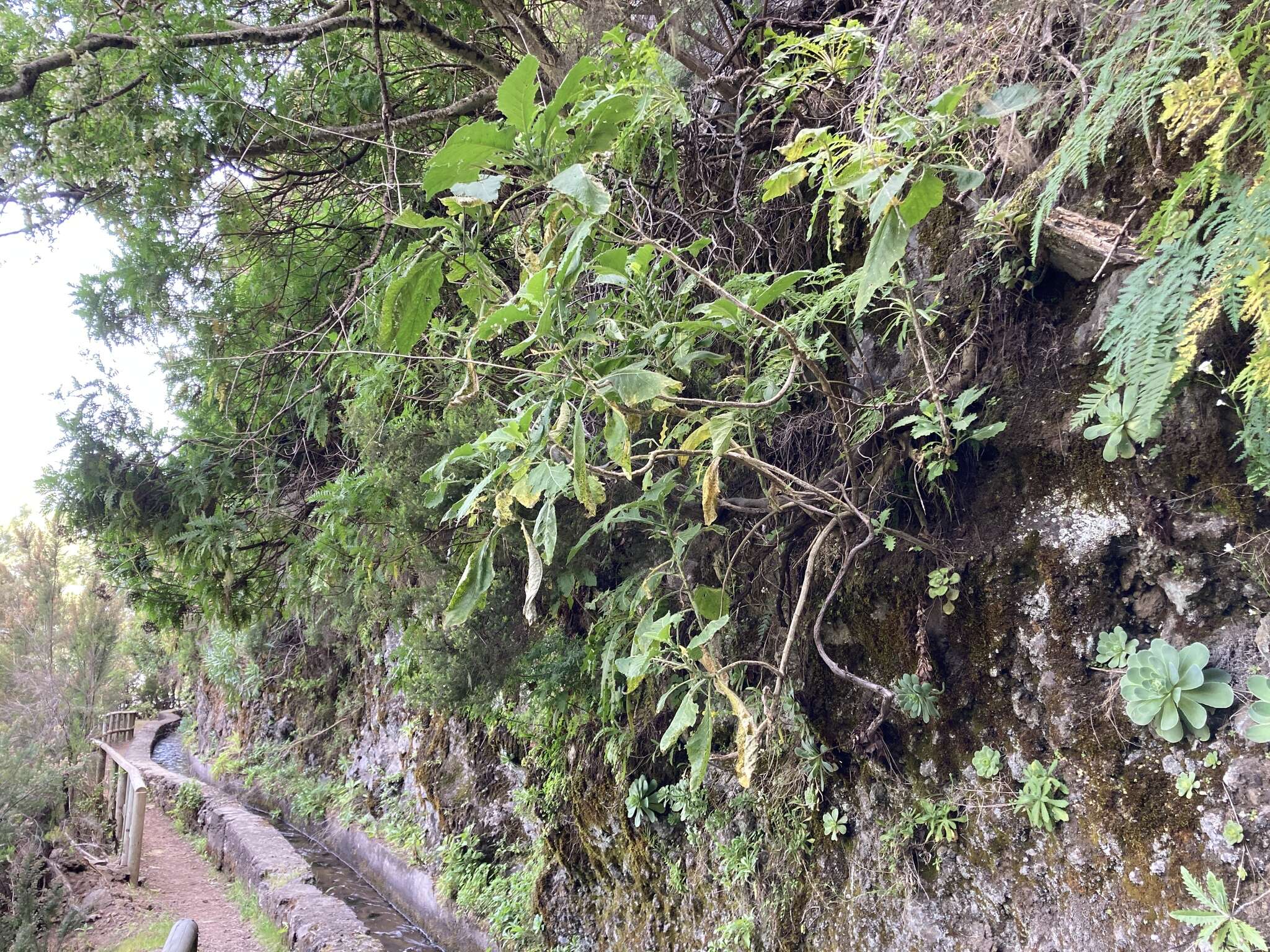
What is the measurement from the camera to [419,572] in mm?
2932

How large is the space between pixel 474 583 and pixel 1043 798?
1.64 metres

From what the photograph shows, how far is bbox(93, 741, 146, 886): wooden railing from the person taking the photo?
606 centimetres

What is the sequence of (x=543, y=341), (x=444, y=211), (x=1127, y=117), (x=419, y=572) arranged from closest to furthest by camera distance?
(x=1127, y=117)
(x=543, y=341)
(x=419, y=572)
(x=444, y=211)

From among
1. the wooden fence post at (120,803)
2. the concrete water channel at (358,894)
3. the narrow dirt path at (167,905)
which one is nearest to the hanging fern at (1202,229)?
the concrete water channel at (358,894)

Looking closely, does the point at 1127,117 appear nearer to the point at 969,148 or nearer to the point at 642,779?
the point at 969,148

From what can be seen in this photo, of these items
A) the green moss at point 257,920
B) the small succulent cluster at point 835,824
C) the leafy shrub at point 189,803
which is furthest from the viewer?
the leafy shrub at point 189,803

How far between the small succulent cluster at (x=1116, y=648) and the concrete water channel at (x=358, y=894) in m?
4.78

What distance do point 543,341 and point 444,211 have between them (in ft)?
8.09

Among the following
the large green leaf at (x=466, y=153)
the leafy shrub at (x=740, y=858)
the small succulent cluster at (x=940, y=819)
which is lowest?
the leafy shrub at (x=740, y=858)

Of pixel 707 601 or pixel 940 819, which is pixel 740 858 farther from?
pixel 707 601

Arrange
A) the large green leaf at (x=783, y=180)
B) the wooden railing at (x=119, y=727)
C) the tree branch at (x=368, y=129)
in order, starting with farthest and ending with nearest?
the wooden railing at (x=119, y=727)
the tree branch at (x=368, y=129)
the large green leaf at (x=783, y=180)

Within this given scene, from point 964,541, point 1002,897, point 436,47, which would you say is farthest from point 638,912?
point 436,47

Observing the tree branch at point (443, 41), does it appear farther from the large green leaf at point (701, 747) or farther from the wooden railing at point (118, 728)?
the wooden railing at point (118, 728)

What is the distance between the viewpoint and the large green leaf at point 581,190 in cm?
124
